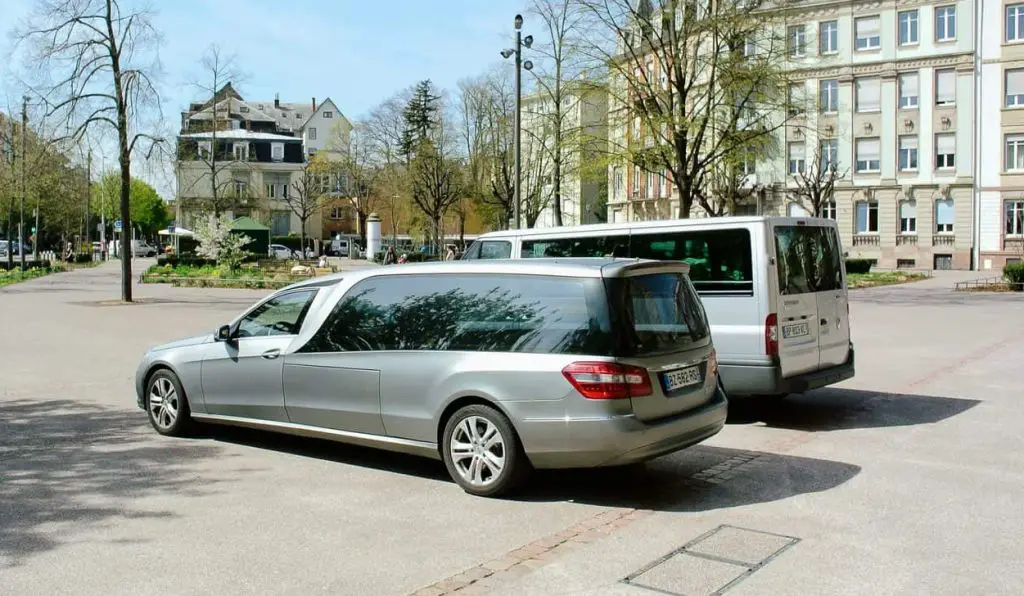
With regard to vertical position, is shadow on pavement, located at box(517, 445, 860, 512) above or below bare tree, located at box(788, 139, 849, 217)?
below

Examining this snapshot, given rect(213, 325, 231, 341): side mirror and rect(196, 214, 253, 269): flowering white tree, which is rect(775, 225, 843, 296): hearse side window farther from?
rect(196, 214, 253, 269): flowering white tree

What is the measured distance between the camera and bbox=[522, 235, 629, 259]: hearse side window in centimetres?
1006

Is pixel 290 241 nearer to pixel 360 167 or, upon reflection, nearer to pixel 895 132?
pixel 360 167

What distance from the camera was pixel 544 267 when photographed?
6.57 meters

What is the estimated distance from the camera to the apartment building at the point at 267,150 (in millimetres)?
76188

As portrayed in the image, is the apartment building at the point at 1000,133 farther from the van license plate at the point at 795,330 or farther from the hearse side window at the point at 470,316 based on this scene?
the hearse side window at the point at 470,316

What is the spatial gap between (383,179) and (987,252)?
41309 millimetres

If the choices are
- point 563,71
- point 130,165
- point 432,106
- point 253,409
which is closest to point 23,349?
point 253,409

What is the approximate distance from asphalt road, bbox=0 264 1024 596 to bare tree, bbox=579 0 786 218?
19.5 metres

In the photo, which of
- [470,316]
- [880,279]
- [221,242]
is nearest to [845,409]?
[470,316]

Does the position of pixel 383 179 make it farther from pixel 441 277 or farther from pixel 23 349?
pixel 441 277

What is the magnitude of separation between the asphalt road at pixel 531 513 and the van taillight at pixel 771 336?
0.79m

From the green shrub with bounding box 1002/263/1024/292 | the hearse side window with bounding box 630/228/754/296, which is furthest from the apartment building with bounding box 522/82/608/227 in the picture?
the hearse side window with bounding box 630/228/754/296

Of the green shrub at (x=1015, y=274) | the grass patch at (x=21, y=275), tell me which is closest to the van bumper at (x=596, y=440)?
the green shrub at (x=1015, y=274)
